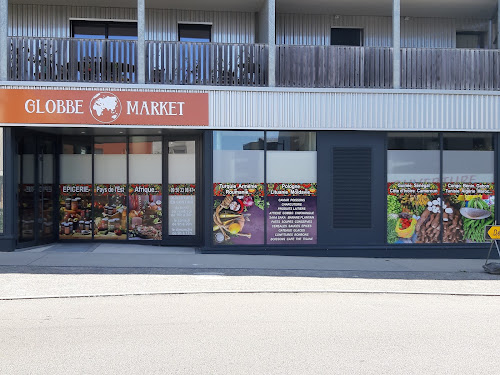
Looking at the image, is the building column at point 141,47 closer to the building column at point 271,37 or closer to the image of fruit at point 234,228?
the building column at point 271,37

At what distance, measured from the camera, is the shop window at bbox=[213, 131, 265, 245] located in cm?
1422

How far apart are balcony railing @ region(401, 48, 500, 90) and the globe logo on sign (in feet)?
23.4

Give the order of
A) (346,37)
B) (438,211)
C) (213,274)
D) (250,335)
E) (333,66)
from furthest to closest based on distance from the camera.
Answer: (346,37) < (438,211) < (333,66) < (213,274) < (250,335)

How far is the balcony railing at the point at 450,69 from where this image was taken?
1488cm

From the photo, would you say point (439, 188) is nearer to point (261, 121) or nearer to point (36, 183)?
point (261, 121)

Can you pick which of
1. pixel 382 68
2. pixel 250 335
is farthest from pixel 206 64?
pixel 250 335

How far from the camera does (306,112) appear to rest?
14.3 meters

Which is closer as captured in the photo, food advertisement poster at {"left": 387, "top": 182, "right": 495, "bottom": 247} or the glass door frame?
the glass door frame

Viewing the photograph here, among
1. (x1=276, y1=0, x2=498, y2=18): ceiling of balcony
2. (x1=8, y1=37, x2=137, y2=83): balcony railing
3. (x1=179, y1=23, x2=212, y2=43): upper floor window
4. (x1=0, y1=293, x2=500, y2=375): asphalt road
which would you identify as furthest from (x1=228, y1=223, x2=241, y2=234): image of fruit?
(x1=276, y1=0, x2=498, y2=18): ceiling of balcony

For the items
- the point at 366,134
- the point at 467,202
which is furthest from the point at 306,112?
the point at 467,202

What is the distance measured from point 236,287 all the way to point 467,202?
747 cm

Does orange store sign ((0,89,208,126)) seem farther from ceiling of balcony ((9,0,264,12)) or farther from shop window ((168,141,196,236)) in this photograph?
ceiling of balcony ((9,0,264,12))

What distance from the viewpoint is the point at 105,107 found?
13.8 metres

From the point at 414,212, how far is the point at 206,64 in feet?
20.9
